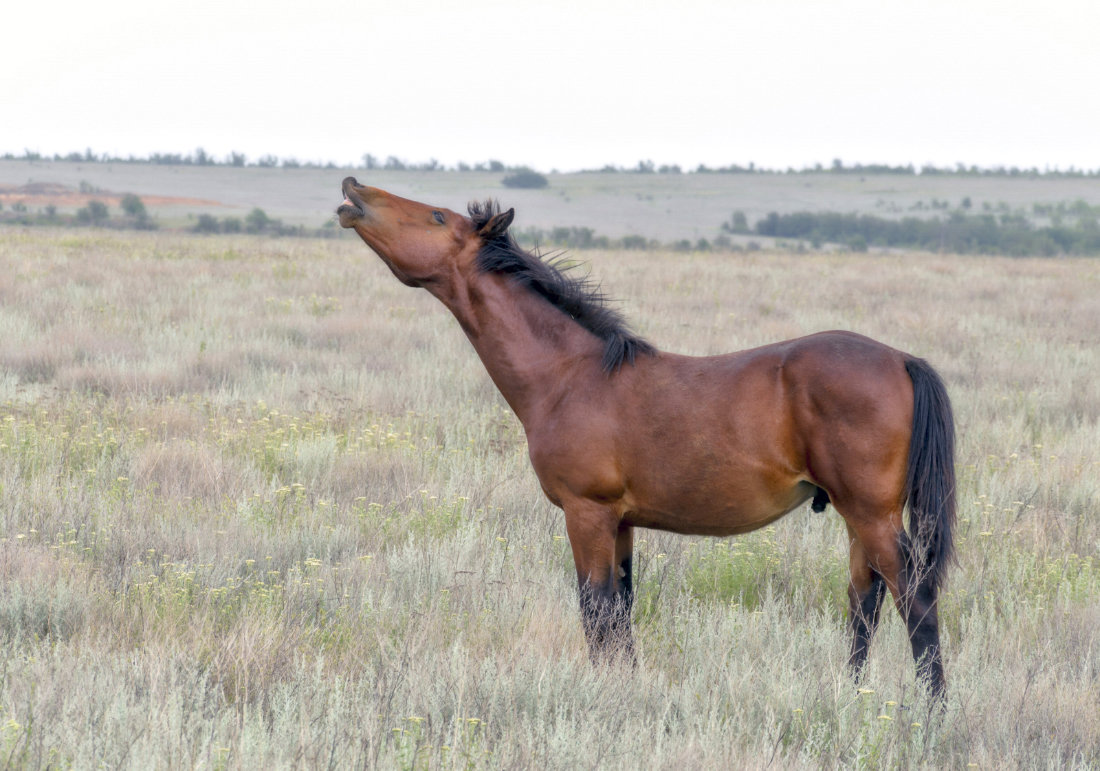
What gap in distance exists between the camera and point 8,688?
10.5 feet

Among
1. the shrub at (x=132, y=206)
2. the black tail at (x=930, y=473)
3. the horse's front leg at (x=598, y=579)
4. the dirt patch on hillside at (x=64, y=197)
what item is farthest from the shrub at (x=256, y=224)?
the black tail at (x=930, y=473)

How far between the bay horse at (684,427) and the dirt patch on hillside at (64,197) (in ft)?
206

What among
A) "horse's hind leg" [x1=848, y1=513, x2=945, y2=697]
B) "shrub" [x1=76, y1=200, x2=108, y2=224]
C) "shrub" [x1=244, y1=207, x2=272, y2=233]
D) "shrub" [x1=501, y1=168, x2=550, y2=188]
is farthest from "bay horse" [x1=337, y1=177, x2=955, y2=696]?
"shrub" [x1=501, y1=168, x2=550, y2=188]

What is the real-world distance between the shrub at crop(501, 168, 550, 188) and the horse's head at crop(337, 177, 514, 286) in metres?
96.4

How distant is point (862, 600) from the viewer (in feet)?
12.3

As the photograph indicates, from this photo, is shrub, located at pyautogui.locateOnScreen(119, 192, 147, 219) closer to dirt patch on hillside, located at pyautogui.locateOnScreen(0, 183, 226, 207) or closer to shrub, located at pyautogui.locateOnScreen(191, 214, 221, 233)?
dirt patch on hillside, located at pyautogui.locateOnScreen(0, 183, 226, 207)

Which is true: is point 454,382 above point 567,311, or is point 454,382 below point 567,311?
below

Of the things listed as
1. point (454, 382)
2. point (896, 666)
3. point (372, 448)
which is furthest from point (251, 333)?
point (896, 666)

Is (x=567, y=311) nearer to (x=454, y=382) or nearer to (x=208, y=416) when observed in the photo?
(x=208, y=416)

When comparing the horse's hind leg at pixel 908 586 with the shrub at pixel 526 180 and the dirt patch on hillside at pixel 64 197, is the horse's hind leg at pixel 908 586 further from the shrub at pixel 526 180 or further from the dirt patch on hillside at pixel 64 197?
the shrub at pixel 526 180

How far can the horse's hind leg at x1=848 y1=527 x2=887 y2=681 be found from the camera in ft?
12.2

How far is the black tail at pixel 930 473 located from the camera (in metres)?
3.49

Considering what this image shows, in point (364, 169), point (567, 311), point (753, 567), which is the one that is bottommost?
point (753, 567)

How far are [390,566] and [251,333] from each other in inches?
316
